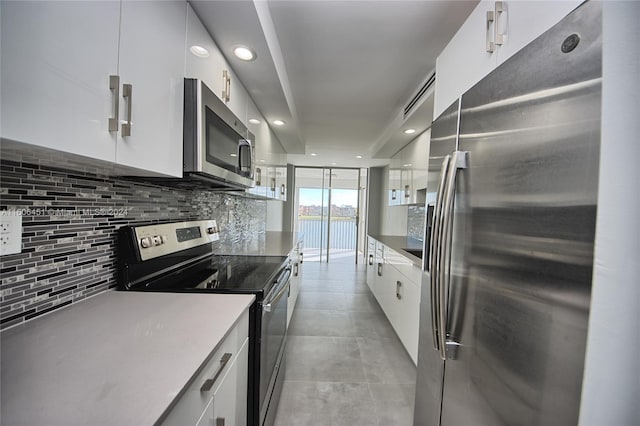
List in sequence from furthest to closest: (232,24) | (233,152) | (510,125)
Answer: (233,152) < (232,24) < (510,125)

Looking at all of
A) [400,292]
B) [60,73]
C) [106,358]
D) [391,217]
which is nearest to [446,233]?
[106,358]

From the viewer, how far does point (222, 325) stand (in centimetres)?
84

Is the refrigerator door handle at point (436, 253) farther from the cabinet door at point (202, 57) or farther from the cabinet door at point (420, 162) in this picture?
the cabinet door at point (420, 162)

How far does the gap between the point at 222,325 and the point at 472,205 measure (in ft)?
3.11

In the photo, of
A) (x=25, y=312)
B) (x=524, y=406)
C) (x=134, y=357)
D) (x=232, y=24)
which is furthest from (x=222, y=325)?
(x=232, y=24)

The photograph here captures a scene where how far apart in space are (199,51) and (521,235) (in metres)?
1.49

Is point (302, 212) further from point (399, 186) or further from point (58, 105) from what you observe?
point (58, 105)

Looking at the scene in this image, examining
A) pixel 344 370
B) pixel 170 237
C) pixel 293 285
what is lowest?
pixel 344 370

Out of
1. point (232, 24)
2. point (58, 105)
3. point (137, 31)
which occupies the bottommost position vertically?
point (58, 105)

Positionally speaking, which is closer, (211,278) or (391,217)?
(211,278)

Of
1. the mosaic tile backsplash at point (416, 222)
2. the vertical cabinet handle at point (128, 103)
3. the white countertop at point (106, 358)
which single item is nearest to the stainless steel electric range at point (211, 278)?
the white countertop at point (106, 358)

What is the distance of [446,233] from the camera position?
95cm

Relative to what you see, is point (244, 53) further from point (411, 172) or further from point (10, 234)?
point (411, 172)

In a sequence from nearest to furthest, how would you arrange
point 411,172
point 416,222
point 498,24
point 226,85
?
point 498,24 < point 226,85 < point 411,172 < point 416,222
